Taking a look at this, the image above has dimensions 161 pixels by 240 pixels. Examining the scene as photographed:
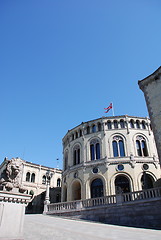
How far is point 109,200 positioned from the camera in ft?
61.0

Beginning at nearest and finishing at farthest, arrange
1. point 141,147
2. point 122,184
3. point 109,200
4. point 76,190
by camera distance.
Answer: point 109,200, point 122,184, point 141,147, point 76,190

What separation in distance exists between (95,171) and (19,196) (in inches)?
890

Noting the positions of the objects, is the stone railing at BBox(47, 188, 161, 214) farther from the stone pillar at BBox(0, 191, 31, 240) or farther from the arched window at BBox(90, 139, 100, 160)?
the stone pillar at BBox(0, 191, 31, 240)

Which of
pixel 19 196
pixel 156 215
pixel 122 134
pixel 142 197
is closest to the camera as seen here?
pixel 19 196

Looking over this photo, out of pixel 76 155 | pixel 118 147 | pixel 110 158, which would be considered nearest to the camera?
pixel 110 158

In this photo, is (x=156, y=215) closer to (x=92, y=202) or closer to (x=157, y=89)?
(x=92, y=202)

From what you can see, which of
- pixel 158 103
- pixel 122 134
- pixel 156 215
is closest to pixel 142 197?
pixel 156 215

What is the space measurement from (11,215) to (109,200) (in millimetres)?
15448

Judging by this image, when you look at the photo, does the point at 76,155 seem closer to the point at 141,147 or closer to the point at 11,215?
the point at 141,147

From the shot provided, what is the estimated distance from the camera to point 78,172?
28.7 meters

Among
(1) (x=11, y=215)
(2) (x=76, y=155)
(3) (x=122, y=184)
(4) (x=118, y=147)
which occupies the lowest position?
(1) (x=11, y=215)

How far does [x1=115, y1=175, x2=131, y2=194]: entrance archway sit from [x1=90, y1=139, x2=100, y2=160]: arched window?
15.3 feet

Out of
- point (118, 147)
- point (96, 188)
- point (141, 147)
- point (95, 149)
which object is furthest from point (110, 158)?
point (141, 147)

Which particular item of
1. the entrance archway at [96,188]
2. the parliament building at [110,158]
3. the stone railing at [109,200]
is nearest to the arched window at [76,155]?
the parliament building at [110,158]
